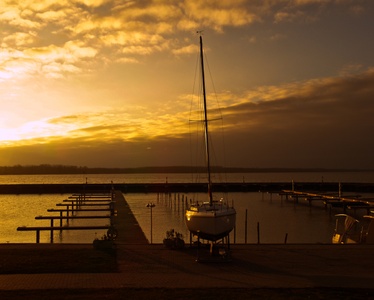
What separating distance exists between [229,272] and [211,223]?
4874 mm

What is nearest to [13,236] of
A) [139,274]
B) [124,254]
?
[124,254]

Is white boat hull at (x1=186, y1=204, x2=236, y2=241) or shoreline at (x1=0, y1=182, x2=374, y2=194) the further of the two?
shoreline at (x1=0, y1=182, x2=374, y2=194)

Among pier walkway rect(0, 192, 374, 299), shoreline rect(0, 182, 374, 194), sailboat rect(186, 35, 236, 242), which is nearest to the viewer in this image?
pier walkway rect(0, 192, 374, 299)

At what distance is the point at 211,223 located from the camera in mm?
18094

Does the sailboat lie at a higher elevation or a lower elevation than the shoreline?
higher

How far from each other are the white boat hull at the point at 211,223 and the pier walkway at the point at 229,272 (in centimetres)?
108

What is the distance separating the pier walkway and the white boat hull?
108 cm

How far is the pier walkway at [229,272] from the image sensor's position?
1130 cm

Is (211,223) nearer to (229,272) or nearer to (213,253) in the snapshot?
(213,253)

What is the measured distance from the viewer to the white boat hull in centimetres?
1812

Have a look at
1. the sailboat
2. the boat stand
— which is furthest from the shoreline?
the boat stand

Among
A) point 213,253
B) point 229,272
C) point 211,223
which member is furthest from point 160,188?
point 229,272

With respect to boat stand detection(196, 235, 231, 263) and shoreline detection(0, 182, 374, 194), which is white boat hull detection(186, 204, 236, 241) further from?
shoreline detection(0, 182, 374, 194)

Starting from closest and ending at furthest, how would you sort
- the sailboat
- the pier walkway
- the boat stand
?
the pier walkway < the boat stand < the sailboat
